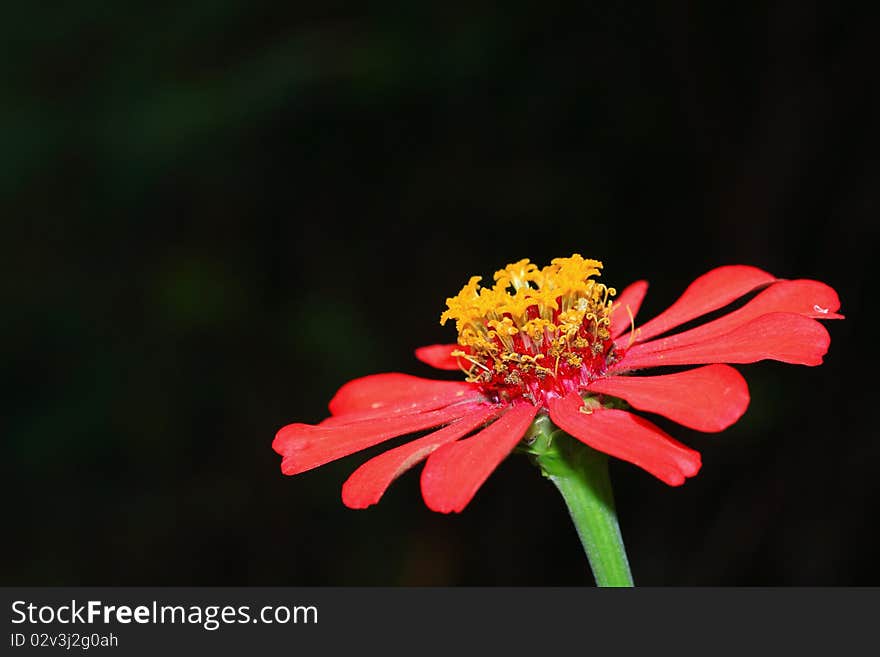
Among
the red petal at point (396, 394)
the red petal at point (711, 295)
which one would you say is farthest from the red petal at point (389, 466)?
the red petal at point (711, 295)

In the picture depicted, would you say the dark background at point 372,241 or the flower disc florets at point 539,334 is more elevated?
the dark background at point 372,241

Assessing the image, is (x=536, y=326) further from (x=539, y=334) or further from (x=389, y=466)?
(x=389, y=466)

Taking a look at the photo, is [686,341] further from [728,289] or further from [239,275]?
[239,275]

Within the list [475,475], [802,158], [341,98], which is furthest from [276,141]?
[475,475]

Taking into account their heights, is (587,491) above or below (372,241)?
below

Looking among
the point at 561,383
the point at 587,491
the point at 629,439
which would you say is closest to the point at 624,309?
the point at 561,383

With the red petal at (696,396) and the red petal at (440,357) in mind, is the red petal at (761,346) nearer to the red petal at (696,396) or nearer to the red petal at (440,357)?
the red petal at (696,396)

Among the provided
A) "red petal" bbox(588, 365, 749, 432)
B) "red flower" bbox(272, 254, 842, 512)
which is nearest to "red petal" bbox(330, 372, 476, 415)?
"red flower" bbox(272, 254, 842, 512)
